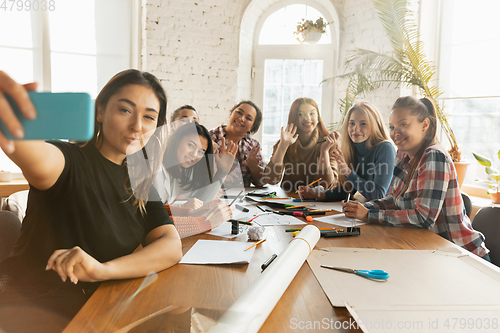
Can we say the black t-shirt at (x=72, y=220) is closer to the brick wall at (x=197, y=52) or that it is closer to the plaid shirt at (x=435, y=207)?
the plaid shirt at (x=435, y=207)

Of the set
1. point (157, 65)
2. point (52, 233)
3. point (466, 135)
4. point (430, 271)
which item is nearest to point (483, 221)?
A: point (430, 271)

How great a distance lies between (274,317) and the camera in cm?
59

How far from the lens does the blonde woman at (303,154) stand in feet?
7.78

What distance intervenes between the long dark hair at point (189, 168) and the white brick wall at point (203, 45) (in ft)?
6.61

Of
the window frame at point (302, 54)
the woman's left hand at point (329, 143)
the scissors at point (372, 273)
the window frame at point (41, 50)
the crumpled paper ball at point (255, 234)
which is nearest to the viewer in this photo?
the scissors at point (372, 273)

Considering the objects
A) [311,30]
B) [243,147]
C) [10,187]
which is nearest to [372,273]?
[243,147]

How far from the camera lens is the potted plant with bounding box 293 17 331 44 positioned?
3727 millimetres

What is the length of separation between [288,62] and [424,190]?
10.2 ft

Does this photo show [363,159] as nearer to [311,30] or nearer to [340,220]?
[340,220]

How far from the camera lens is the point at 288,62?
4.04m

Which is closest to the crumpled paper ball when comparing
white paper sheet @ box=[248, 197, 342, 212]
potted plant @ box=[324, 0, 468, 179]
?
white paper sheet @ box=[248, 197, 342, 212]

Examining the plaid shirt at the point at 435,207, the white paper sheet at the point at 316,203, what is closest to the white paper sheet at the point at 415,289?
the plaid shirt at the point at 435,207

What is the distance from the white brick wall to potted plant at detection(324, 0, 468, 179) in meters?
0.32

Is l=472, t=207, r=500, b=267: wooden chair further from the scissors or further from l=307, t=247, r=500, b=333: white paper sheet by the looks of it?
the scissors
